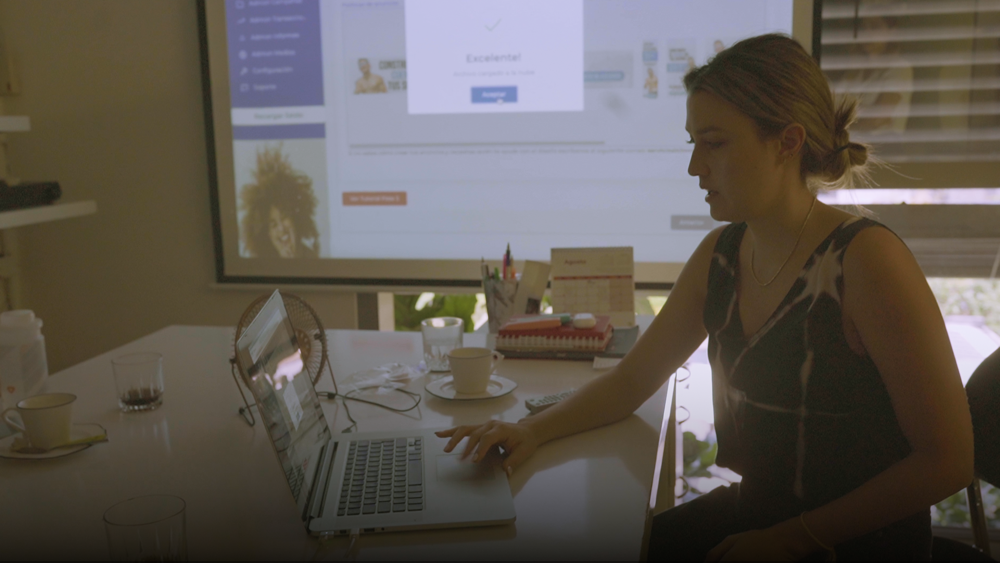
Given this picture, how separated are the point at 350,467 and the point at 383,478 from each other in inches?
2.6

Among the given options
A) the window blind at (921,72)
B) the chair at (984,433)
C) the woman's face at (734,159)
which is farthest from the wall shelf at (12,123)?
the chair at (984,433)

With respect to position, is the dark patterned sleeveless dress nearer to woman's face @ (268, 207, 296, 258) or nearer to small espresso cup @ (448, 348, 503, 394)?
small espresso cup @ (448, 348, 503, 394)

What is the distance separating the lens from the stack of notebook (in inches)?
67.9

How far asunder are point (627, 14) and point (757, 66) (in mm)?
1533

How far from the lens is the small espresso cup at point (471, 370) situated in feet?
4.69

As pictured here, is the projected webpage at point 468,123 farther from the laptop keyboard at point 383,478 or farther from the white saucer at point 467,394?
the laptop keyboard at point 383,478

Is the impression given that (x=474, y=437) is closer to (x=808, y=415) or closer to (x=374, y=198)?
(x=808, y=415)

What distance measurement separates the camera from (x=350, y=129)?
285 cm

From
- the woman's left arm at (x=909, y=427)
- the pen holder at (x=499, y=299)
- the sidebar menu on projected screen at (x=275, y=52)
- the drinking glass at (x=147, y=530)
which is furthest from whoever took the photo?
the sidebar menu on projected screen at (x=275, y=52)

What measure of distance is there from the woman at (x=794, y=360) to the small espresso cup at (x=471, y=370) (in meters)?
0.21

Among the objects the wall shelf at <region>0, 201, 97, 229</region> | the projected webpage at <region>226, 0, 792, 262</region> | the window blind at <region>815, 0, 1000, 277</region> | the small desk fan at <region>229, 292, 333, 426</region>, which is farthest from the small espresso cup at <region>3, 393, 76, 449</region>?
the window blind at <region>815, 0, 1000, 277</region>

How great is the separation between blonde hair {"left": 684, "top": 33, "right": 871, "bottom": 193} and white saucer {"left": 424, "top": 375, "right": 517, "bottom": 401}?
0.64m

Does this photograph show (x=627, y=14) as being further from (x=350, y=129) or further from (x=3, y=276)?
(x=3, y=276)

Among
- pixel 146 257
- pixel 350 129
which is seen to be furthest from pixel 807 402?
pixel 146 257
